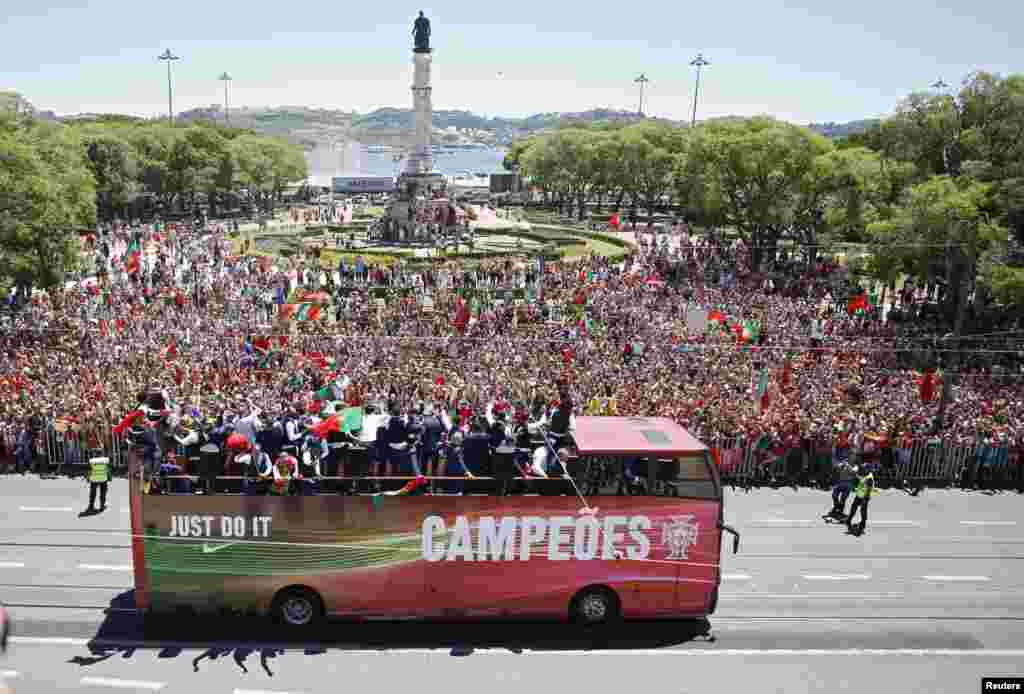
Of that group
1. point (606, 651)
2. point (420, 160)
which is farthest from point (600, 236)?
point (606, 651)

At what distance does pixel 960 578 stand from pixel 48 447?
74.7 feet

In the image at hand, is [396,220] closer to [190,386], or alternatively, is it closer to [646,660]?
[190,386]

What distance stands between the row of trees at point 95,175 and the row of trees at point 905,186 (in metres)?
37.2

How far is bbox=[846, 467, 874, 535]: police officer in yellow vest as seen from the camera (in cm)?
1850

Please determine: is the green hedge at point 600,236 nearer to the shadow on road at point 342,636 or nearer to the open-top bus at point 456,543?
the shadow on road at point 342,636

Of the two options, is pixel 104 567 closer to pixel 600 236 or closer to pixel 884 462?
pixel 884 462

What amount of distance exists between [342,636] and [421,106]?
190ft

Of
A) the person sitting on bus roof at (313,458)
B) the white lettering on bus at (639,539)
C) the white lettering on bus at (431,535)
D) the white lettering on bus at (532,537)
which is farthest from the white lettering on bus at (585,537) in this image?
the person sitting on bus roof at (313,458)

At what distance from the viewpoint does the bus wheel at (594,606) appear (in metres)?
14.0

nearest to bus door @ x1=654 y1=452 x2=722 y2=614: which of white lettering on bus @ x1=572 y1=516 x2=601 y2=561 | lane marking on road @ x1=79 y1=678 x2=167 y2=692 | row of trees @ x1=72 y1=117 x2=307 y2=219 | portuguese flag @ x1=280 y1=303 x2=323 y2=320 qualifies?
white lettering on bus @ x1=572 y1=516 x2=601 y2=561

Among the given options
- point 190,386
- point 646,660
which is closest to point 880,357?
point 646,660

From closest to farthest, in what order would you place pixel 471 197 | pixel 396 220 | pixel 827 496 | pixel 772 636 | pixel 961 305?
pixel 772 636 < pixel 827 496 < pixel 961 305 < pixel 396 220 < pixel 471 197

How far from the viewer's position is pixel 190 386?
23.6 meters

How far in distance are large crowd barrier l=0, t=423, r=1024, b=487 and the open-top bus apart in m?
8.55
